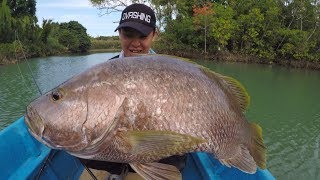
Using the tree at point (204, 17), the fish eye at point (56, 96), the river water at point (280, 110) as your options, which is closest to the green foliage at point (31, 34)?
the river water at point (280, 110)

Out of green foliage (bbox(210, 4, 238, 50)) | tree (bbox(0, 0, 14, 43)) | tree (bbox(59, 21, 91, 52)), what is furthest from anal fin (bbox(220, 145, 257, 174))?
tree (bbox(59, 21, 91, 52))

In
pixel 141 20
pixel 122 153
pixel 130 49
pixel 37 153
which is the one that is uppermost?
pixel 141 20

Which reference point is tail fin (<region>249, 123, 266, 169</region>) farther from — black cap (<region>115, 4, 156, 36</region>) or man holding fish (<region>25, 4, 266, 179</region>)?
black cap (<region>115, 4, 156, 36</region>)

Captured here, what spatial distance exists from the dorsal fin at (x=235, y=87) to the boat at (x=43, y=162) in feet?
5.55

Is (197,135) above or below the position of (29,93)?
above

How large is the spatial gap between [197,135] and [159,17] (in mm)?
42192

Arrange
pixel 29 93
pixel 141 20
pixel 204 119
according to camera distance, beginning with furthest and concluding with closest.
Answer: pixel 29 93 < pixel 141 20 < pixel 204 119

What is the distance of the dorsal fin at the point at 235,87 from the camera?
2404 mm

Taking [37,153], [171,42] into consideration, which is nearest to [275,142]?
[37,153]

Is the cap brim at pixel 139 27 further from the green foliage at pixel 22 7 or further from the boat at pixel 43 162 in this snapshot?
the green foliage at pixel 22 7

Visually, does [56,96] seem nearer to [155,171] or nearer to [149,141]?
[149,141]

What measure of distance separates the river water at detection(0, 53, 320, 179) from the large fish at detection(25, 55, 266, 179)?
7.83ft

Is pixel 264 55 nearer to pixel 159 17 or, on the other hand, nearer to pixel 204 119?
pixel 159 17

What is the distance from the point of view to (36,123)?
6.77 ft
